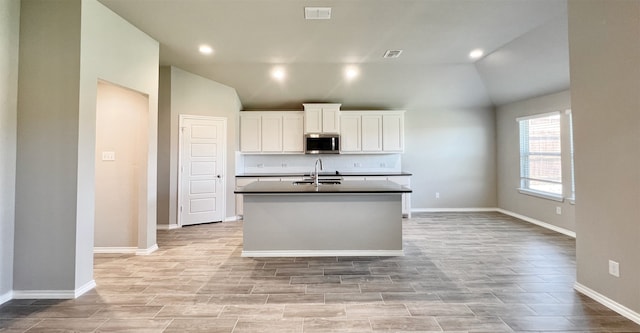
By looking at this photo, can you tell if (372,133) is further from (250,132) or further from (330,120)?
(250,132)

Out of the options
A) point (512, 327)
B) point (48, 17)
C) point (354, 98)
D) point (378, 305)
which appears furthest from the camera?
point (354, 98)

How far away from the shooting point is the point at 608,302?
233cm

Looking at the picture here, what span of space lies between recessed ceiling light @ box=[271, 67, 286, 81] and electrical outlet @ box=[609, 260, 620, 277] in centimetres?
494

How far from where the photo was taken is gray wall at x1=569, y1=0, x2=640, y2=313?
2.12 metres

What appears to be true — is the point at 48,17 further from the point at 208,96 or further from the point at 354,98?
the point at 354,98

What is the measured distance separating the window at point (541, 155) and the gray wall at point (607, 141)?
2.83 metres

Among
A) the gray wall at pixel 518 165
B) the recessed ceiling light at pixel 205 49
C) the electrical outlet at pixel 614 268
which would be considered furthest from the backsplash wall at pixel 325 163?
the electrical outlet at pixel 614 268

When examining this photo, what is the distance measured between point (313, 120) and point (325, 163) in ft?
3.41

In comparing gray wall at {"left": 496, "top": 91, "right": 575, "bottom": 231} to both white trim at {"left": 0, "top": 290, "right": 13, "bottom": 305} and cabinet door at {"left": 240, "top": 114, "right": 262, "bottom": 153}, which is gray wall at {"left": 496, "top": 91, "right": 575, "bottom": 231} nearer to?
cabinet door at {"left": 240, "top": 114, "right": 262, "bottom": 153}

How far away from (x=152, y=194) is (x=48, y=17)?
2073 millimetres

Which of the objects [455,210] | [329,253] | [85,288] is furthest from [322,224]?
[455,210]

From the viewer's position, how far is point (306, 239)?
143 inches

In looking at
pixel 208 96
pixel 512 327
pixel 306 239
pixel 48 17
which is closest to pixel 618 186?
pixel 512 327

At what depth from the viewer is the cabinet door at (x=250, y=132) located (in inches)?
242
